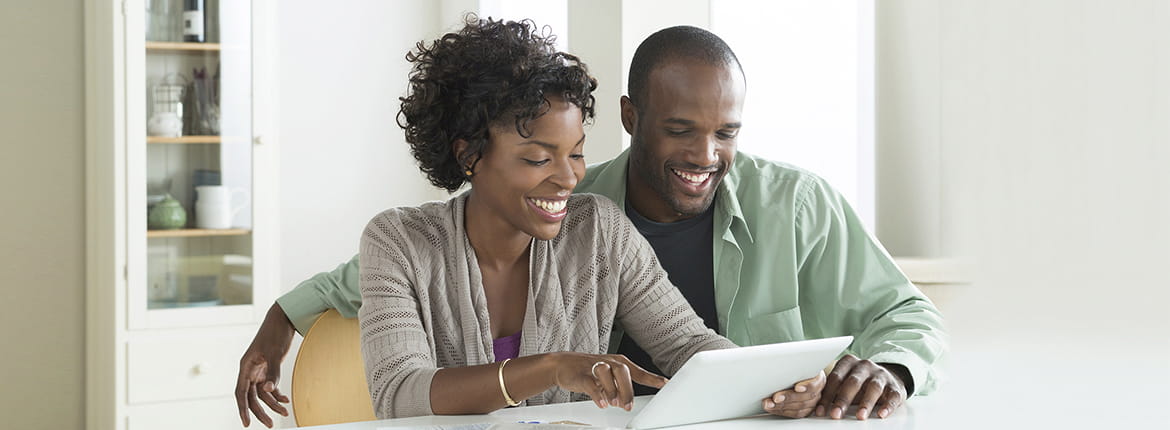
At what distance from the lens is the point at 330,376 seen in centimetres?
148

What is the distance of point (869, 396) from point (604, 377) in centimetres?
31

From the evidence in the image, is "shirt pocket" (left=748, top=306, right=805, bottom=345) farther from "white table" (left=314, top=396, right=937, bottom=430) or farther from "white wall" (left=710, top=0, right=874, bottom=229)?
"white wall" (left=710, top=0, right=874, bottom=229)

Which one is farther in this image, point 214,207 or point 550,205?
point 214,207

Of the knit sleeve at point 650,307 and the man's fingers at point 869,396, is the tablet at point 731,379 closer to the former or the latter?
the man's fingers at point 869,396

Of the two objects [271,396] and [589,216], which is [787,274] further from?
[271,396]

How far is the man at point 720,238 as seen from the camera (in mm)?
1560

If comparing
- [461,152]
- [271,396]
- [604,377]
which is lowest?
[271,396]

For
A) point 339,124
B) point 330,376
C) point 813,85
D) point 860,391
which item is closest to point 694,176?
point 860,391

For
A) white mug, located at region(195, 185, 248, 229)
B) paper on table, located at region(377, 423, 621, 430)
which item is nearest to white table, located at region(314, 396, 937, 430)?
paper on table, located at region(377, 423, 621, 430)

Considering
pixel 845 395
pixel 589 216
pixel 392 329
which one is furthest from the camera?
pixel 589 216

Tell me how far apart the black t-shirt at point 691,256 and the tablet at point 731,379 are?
19.7 inches

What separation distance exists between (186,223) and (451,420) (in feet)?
7.25

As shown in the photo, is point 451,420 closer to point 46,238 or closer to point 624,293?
point 624,293

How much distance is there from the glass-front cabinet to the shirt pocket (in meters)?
1.94
